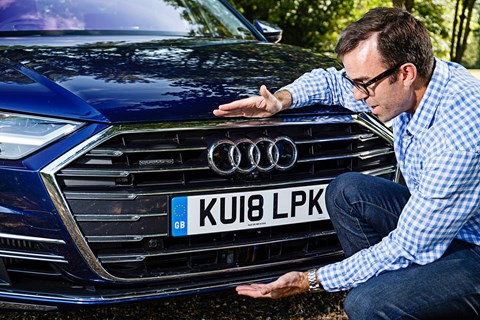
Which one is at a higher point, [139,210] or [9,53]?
[9,53]

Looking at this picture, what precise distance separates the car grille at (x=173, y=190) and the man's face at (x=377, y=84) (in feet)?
1.41

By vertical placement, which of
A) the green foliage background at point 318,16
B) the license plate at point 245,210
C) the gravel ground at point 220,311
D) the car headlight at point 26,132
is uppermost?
the car headlight at point 26,132

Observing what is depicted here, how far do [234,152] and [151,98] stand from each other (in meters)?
0.36

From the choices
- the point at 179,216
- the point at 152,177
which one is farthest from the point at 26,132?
the point at 179,216

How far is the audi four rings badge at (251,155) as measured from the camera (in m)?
2.43

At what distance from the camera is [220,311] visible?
2947 mm

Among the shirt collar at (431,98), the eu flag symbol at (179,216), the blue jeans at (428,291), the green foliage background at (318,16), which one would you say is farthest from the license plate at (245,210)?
the green foliage background at (318,16)

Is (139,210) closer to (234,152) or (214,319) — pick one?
(234,152)

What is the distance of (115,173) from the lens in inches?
91.0

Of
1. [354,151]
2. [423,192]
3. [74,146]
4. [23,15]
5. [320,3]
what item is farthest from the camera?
[320,3]

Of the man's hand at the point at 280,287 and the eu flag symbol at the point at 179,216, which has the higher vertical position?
the eu flag symbol at the point at 179,216

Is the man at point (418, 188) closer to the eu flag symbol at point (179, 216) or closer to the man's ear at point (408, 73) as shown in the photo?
the man's ear at point (408, 73)

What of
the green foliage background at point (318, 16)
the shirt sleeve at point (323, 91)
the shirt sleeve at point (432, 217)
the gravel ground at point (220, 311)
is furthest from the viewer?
the green foliage background at point (318, 16)

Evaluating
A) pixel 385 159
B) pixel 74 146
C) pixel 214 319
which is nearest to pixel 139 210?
pixel 74 146
